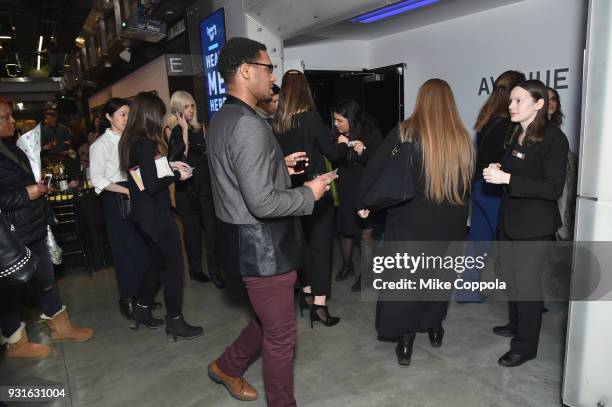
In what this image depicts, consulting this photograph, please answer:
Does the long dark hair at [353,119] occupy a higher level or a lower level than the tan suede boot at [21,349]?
higher

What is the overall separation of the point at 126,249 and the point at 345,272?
1.96 m

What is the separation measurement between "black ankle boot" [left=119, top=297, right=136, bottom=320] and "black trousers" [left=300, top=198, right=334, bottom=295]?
1518 millimetres

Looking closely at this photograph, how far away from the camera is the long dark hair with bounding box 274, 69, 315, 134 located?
2939mm

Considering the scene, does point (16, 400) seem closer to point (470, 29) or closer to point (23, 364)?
point (23, 364)

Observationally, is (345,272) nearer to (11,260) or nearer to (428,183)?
(428,183)

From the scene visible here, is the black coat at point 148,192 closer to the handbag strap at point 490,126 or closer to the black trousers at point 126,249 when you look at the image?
the black trousers at point 126,249

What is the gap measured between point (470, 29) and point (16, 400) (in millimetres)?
5624

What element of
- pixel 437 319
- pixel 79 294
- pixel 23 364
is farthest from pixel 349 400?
pixel 79 294

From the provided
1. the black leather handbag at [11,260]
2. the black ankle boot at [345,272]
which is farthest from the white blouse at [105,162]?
the black ankle boot at [345,272]

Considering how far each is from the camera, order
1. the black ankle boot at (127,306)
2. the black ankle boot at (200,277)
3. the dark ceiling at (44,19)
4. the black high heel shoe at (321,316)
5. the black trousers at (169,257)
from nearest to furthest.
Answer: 1. the black trousers at (169,257)
2. the black high heel shoe at (321,316)
3. the black ankle boot at (127,306)
4. the black ankle boot at (200,277)
5. the dark ceiling at (44,19)

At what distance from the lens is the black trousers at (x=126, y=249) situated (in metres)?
3.48

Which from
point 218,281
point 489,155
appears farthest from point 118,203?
point 489,155

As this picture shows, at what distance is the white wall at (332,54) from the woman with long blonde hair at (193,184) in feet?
8.35

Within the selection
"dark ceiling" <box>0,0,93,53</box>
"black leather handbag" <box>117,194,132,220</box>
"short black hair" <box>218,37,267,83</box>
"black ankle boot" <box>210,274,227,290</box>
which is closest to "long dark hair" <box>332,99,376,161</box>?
"black ankle boot" <box>210,274,227,290</box>
